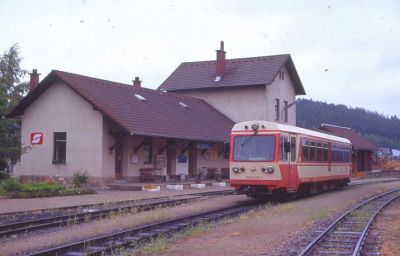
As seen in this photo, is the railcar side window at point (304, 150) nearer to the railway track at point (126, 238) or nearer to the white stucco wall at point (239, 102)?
the railway track at point (126, 238)

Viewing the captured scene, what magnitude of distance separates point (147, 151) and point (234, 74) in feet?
43.7

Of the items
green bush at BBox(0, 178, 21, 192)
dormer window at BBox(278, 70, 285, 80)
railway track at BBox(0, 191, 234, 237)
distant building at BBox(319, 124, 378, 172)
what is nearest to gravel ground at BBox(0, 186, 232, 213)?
railway track at BBox(0, 191, 234, 237)

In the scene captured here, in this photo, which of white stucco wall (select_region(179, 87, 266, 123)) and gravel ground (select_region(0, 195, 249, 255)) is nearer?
gravel ground (select_region(0, 195, 249, 255))

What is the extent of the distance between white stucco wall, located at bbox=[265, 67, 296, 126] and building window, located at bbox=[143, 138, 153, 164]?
1190 cm

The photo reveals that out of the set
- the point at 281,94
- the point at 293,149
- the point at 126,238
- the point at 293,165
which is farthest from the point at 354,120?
the point at 126,238

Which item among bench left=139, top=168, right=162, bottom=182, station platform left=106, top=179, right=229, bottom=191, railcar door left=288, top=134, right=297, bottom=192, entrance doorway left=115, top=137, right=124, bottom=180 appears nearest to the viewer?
railcar door left=288, top=134, right=297, bottom=192

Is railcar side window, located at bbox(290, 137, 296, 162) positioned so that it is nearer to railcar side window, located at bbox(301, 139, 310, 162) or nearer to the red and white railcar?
the red and white railcar

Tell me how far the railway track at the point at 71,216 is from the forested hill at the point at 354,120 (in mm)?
102521

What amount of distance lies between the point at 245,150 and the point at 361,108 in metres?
136

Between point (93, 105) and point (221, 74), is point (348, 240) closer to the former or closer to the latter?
point (93, 105)

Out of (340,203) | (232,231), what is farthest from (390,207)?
(232,231)

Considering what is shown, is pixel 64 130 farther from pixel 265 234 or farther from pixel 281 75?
pixel 281 75

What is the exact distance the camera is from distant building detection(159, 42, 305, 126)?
124 ft

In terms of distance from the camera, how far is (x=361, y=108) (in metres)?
148
